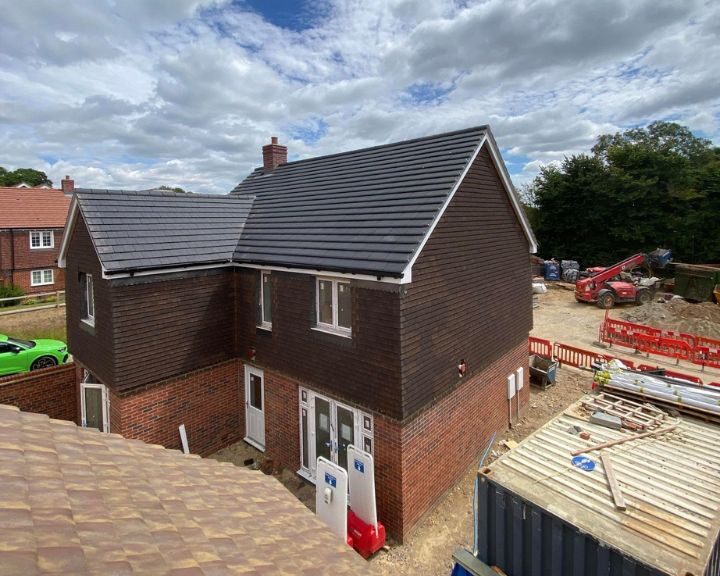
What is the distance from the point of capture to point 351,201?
10.7 m

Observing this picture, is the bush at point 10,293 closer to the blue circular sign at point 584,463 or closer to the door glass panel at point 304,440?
the door glass panel at point 304,440

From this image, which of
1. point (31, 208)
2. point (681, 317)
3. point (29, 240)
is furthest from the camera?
point (31, 208)

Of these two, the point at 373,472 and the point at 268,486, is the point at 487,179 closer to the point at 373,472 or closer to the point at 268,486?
the point at 373,472

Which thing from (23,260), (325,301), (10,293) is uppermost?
(23,260)

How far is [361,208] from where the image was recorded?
33.1 feet

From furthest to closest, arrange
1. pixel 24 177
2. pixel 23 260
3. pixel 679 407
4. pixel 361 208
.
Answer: pixel 24 177, pixel 23 260, pixel 361 208, pixel 679 407

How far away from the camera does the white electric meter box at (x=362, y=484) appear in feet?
26.8

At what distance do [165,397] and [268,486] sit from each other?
20.9 ft

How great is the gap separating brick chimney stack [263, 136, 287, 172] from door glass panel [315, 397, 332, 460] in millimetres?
11014

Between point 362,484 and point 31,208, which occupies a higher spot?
point 31,208

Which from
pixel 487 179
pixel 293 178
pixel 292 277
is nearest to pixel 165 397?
pixel 292 277

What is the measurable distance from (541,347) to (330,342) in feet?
42.0

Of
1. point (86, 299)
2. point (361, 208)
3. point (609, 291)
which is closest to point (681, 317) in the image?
point (609, 291)

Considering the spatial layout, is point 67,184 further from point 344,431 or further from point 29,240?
point 344,431
